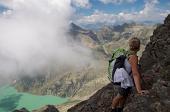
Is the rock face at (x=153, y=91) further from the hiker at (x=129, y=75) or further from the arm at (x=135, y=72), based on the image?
the arm at (x=135, y=72)

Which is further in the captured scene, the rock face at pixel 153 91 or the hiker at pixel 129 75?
the rock face at pixel 153 91

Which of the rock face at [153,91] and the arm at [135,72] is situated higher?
the arm at [135,72]

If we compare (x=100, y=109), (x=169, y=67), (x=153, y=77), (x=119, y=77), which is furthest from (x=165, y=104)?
(x=100, y=109)

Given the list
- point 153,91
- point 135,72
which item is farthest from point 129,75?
point 153,91

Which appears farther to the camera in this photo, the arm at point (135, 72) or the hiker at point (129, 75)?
the hiker at point (129, 75)

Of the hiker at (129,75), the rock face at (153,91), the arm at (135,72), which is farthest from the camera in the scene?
the rock face at (153,91)

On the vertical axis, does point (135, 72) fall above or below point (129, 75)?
above

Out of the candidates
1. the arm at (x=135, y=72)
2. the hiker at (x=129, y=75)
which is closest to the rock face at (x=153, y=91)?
the hiker at (x=129, y=75)

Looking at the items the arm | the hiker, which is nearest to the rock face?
the hiker

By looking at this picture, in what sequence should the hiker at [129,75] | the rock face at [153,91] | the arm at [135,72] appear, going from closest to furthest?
the arm at [135,72]
the hiker at [129,75]
the rock face at [153,91]

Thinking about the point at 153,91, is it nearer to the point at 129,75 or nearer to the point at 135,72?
the point at 129,75

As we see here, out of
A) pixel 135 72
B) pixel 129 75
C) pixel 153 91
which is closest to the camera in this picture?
pixel 135 72

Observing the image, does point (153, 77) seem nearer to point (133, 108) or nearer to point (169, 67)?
point (169, 67)

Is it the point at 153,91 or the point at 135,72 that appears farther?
the point at 153,91
